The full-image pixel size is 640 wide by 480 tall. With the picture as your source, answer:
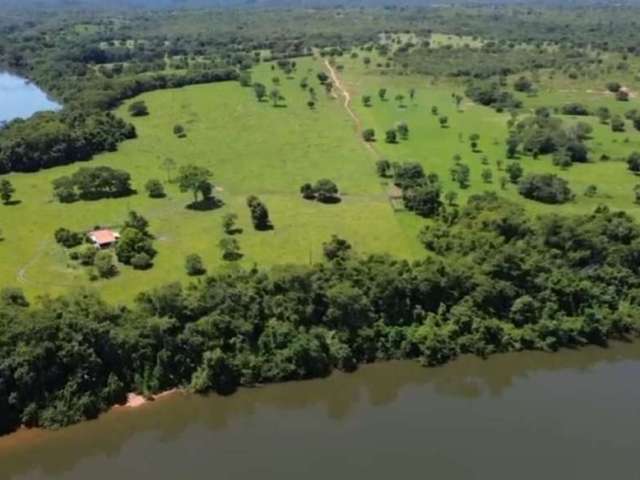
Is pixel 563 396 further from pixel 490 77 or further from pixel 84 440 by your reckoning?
pixel 490 77

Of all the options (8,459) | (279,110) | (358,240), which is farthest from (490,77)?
(8,459)

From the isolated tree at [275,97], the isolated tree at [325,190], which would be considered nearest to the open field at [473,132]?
the isolated tree at [325,190]

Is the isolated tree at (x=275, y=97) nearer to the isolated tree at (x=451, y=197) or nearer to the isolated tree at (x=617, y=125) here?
the isolated tree at (x=617, y=125)

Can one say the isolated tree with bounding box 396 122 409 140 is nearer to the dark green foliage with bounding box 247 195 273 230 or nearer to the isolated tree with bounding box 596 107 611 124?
the isolated tree with bounding box 596 107 611 124

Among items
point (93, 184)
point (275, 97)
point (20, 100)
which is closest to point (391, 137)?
point (275, 97)

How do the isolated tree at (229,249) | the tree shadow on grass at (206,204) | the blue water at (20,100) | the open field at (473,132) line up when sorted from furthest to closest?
the blue water at (20,100), the open field at (473,132), the tree shadow on grass at (206,204), the isolated tree at (229,249)

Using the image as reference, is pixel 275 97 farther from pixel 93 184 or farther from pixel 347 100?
pixel 93 184
